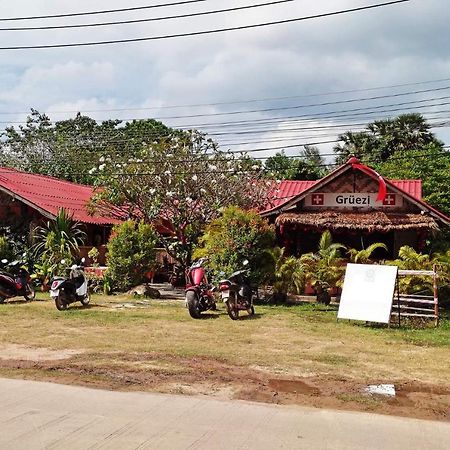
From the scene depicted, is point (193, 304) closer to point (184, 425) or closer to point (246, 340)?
point (246, 340)

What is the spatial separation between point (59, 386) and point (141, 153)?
45.5 ft

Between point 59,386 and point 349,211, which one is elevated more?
point 349,211

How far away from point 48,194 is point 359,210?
453 inches

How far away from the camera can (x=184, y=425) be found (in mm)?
5402

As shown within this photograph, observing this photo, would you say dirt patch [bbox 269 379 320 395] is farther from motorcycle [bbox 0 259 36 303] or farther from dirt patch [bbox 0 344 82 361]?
motorcycle [bbox 0 259 36 303]

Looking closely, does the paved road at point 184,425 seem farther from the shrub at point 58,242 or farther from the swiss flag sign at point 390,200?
the swiss flag sign at point 390,200

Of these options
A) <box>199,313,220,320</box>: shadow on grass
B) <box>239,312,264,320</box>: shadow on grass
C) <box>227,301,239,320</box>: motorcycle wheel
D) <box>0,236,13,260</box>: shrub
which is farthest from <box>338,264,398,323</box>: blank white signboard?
<box>0,236,13,260</box>: shrub

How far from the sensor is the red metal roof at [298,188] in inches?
818

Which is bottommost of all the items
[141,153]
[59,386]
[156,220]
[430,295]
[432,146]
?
[59,386]

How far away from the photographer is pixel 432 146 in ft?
106

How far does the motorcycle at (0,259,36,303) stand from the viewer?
50.2 ft

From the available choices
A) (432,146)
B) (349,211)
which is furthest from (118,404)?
(432,146)

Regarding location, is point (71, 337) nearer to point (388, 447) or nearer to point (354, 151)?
point (388, 447)

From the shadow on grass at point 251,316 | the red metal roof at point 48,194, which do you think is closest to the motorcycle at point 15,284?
the red metal roof at point 48,194
